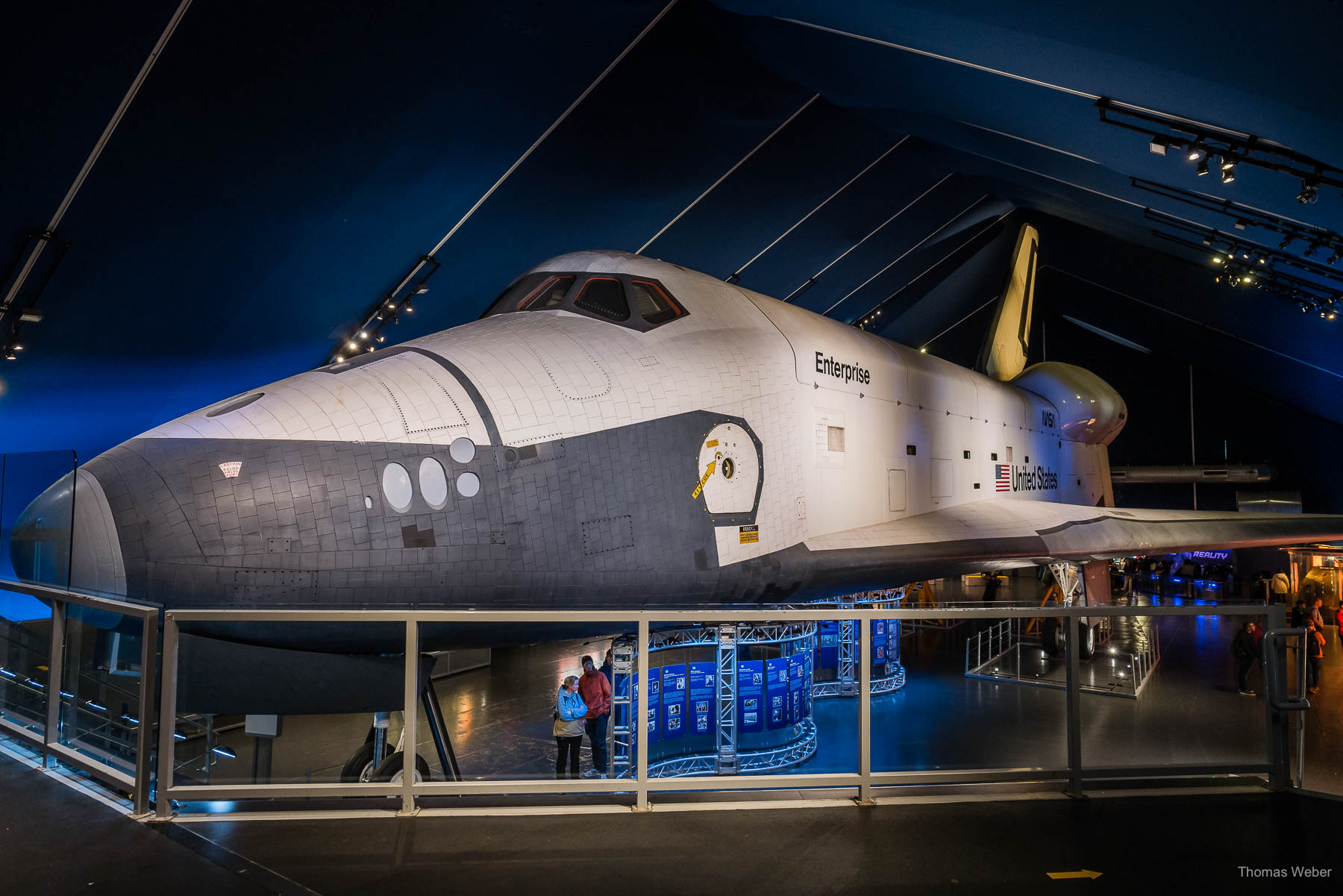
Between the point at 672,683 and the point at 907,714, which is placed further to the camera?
the point at 672,683

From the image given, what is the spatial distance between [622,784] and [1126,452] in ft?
88.2

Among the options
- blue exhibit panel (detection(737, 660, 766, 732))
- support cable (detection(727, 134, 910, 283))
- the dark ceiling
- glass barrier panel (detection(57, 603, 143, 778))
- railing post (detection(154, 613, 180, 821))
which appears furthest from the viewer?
support cable (detection(727, 134, 910, 283))

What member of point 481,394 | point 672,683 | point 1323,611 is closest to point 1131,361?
point 1323,611

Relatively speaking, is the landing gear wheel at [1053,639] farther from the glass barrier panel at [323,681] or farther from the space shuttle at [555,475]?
the glass barrier panel at [323,681]

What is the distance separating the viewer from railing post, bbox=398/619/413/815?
8.86 feet

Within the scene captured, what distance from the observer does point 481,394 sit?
3287mm

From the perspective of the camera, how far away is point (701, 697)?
6.03m

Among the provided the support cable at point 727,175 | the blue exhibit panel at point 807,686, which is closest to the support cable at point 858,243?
the support cable at point 727,175

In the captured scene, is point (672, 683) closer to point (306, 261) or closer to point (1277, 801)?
point (1277, 801)

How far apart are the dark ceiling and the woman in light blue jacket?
535cm

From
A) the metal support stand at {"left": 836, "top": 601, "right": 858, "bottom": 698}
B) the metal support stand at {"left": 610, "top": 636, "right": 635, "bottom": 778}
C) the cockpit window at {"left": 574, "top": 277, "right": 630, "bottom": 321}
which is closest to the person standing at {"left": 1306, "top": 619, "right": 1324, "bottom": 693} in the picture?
the metal support stand at {"left": 836, "top": 601, "right": 858, "bottom": 698}

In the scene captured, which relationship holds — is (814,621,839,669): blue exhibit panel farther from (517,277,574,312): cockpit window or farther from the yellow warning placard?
(517,277,574,312): cockpit window

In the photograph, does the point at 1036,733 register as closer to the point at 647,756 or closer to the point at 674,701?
the point at 647,756

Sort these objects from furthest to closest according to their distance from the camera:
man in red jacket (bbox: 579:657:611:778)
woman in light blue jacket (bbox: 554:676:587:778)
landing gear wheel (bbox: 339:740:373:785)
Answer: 1. man in red jacket (bbox: 579:657:611:778)
2. woman in light blue jacket (bbox: 554:676:587:778)
3. landing gear wheel (bbox: 339:740:373:785)
